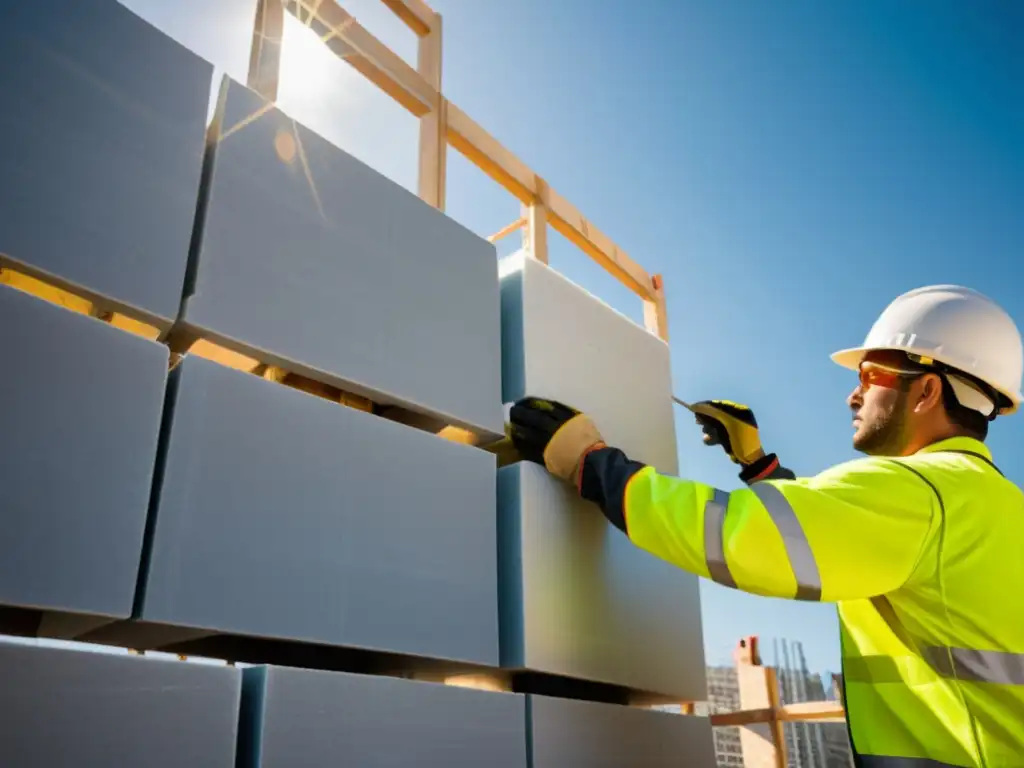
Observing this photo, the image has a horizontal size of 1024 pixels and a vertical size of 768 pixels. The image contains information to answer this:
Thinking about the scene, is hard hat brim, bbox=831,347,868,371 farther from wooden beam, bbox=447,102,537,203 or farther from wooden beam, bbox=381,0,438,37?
wooden beam, bbox=381,0,438,37

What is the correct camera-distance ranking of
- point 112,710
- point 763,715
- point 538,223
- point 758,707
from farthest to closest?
point 758,707 → point 763,715 → point 538,223 → point 112,710

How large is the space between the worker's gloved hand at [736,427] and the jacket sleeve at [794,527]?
0.76 m

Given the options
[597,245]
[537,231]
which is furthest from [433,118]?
[597,245]

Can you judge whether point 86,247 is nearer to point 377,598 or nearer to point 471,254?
point 377,598

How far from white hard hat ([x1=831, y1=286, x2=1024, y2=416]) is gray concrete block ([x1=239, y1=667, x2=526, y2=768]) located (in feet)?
3.93

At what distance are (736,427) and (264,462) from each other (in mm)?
1520

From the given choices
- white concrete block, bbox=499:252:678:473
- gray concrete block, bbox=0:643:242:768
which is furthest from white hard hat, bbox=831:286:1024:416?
gray concrete block, bbox=0:643:242:768

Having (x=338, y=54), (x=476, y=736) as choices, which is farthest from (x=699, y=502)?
(x=338, y=54)

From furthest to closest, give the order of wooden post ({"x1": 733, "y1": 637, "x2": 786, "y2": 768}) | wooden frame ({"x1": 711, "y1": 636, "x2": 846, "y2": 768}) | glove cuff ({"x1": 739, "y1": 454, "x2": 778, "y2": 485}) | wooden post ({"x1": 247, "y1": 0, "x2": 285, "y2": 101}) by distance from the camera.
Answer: wooden post ({"x1": 733, "y1": 637, "x2": 786, "y2": 768}), wooden frame ({"x1": 711, "y1": 636, "x2": 846, "y2": 768}), glove cuff ({"x1": 739, "y1": 454, "x2": 778, "y2": 485}), wooden post ({"x1": 247, "y1": 0, "x2": 285, "y2": 101})

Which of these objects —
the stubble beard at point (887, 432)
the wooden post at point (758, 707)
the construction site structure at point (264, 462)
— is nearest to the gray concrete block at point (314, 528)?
the construction site structure at point (264, 462)

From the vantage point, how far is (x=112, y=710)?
2.88ft

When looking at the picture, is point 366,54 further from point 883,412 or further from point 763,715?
point 763,715

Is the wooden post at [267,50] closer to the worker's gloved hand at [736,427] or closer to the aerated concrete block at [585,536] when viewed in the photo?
the aerated concrete block at [585,536]

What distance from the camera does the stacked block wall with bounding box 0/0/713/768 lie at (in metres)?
0.94
